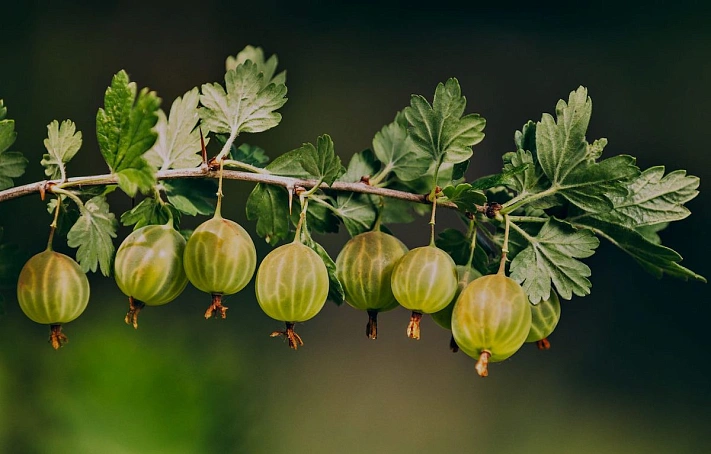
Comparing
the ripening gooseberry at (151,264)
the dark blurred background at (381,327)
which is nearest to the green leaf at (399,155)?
the ripening gooseberry at (151,264)

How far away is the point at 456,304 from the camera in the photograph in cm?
53

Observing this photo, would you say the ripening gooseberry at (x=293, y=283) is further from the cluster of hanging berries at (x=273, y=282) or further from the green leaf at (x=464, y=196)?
the green leaf at (x=464, y=196)

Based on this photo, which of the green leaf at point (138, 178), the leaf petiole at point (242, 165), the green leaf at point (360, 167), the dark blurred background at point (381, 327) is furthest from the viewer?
the dark blurred background at point (381, 327)

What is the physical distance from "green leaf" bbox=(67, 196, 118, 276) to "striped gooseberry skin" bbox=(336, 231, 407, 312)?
193 millimetres

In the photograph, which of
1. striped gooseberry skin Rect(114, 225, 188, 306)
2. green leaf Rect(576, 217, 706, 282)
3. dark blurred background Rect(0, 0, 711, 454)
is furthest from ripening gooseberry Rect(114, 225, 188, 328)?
dark blurred background Rect(0, 0, 711, 454)

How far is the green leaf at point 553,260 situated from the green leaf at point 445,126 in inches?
3.6

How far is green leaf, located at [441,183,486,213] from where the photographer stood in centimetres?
51

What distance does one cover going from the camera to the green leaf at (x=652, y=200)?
1.85 feet

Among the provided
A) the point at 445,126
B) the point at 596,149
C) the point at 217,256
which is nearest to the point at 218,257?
the point at 217,256

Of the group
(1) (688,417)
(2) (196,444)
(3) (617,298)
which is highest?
(3) (617,298)

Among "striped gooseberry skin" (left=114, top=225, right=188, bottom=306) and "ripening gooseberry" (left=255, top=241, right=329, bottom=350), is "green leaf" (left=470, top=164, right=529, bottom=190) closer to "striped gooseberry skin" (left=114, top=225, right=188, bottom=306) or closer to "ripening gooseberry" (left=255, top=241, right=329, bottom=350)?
"ripening gooseberry" (left=255, top=241, right=329, bottom=350)

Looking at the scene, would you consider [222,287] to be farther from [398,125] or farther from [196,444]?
[196,444]

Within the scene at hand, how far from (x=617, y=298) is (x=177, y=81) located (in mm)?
1354

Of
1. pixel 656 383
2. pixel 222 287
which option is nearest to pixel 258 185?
pixel 222 287
